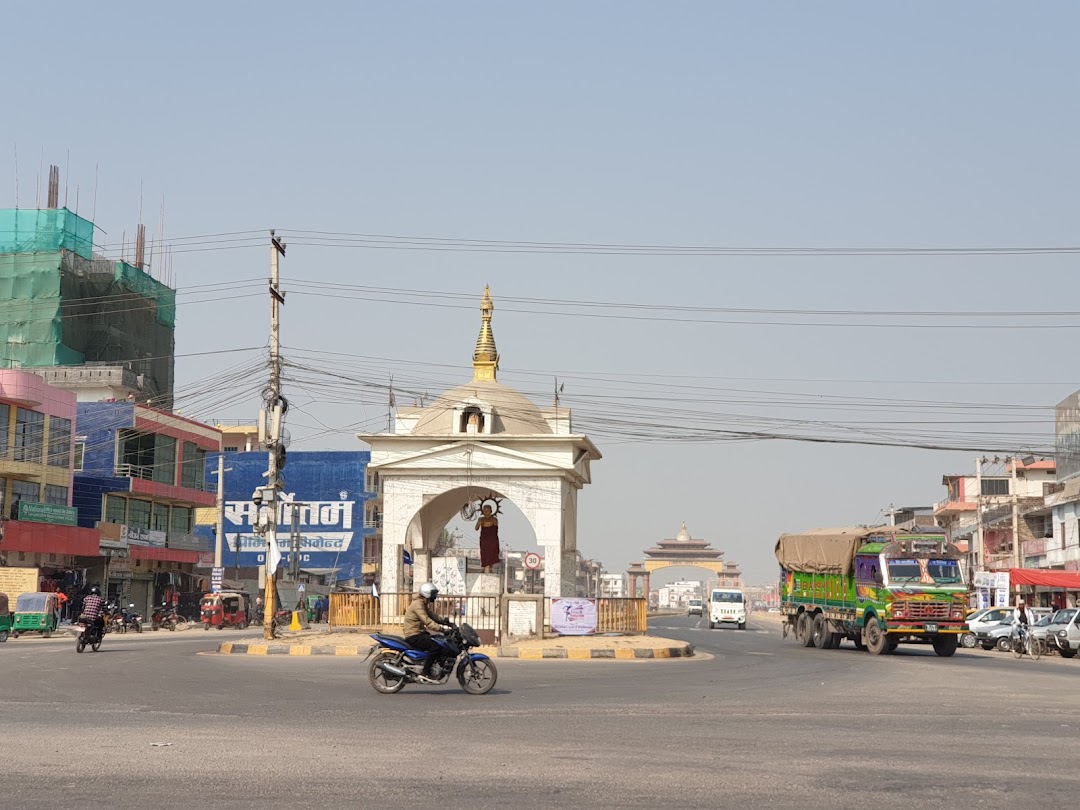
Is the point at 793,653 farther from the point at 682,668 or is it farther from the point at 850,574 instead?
the point at 682,668

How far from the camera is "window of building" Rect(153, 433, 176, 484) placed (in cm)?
6669

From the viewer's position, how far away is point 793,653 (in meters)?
32.5

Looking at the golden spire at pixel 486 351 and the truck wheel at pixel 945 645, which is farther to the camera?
the golden spire at pixel 486 351

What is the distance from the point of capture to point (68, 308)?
72.8 metres

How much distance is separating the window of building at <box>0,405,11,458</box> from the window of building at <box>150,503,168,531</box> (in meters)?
15.1

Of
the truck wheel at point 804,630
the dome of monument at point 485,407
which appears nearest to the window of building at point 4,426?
the dome of monument at point 485,407

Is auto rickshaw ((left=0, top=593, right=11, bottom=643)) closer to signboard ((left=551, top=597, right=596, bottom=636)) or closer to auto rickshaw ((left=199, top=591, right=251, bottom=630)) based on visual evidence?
auto rickshaw ((left=199, top=591, right=251, bottom=630))

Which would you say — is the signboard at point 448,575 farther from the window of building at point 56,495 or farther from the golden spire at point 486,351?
the window of building at point 56,495

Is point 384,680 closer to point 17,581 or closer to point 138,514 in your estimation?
point 17,581

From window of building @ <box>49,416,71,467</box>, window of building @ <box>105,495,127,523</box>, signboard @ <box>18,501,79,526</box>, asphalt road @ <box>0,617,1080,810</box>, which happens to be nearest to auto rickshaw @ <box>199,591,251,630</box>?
signboard @ <box>18,501,79,526</box>

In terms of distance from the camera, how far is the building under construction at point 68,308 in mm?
71562

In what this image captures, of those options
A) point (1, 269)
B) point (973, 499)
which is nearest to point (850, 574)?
point (1, 269)

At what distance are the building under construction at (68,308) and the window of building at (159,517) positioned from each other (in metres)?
5.53

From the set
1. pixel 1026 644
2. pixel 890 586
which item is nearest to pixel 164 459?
pixel 1026 644
